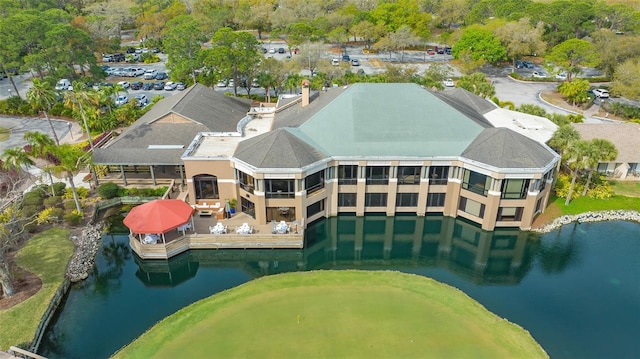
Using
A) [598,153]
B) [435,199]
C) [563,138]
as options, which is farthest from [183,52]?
[598,153]

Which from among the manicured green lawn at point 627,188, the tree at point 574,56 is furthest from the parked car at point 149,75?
the manicured green lawn at point 627,188

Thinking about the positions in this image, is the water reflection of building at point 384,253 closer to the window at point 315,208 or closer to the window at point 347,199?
the window at point 315,208

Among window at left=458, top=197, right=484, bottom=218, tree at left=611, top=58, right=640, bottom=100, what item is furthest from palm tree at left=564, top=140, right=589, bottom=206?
tree at left=611, top=58, right=640, bottom=100

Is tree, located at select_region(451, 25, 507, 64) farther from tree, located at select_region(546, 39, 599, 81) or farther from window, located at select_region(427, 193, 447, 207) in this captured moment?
window, located at select_region(427, 193, 447, 207)

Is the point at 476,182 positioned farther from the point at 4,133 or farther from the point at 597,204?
the point at 4,133

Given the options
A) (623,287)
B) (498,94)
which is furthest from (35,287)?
(498,94)

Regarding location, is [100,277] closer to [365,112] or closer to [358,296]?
[358,296]
